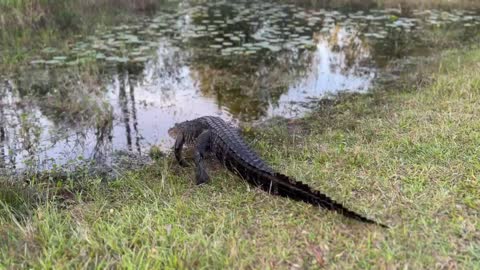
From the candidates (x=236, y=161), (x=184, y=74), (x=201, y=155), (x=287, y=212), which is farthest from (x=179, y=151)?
(x=184, y=74)

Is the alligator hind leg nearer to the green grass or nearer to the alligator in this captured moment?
the alligator

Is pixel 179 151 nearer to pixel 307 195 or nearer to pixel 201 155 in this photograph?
pixel 201 155

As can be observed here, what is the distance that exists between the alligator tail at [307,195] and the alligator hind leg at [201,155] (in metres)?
0.73

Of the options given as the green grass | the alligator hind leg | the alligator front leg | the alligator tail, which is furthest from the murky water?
the alligator tail

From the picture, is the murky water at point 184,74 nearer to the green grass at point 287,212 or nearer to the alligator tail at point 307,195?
the green grass at point 287,212

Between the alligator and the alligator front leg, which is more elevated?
the alligator

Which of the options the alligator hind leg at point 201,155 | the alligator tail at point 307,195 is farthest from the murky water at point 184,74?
the alligator tail at point 307,195

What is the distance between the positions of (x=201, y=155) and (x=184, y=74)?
12.1 ft

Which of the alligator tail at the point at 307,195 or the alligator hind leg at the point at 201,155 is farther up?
Answer: the alligator tail at the point at 307,195

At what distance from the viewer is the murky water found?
5.18m

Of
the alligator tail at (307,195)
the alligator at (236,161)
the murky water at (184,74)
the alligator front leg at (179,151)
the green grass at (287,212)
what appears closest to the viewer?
the green grass at (287,212)

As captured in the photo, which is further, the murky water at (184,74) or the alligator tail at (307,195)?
the murky water at (184,74)

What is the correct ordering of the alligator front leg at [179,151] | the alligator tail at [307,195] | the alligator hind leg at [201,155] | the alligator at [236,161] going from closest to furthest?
the alligator tail at [307,195] → the alligator at [236,161] → the alligator hind leg at [201,155] → the alligator front leg at [179,151]

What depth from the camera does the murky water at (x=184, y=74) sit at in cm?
518
